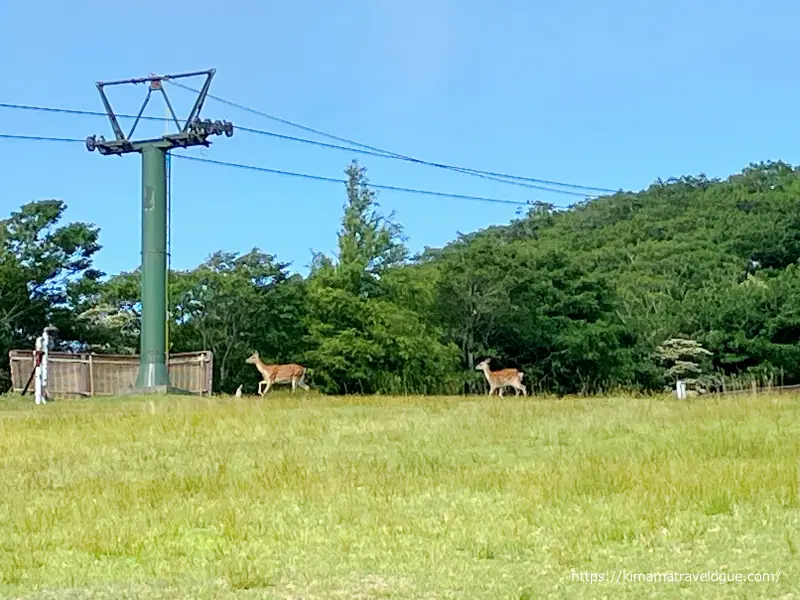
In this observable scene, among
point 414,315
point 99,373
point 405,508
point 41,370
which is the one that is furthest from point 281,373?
point 405,508

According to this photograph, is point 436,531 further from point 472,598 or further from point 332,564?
point 472,598

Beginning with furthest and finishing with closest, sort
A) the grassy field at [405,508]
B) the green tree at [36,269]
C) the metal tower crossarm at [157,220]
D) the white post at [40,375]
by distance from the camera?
the green tree at [36,269], the metal tower crossarm at [157,220], the white post at [40,375], the grassy field at [405,508]

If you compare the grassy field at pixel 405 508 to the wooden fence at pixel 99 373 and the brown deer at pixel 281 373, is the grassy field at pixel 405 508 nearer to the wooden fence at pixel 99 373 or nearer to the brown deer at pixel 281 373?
the wooden fence at pixel 99 373

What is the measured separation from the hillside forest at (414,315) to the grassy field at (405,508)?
60.1ft

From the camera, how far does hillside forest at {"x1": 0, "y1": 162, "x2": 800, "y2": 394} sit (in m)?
35.8

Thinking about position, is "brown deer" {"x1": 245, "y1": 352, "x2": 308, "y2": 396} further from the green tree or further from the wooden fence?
the green tree

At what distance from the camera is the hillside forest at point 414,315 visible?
35.8 metres

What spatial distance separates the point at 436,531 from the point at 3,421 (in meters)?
9.55

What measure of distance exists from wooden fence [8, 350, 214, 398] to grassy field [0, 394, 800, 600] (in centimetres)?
1207

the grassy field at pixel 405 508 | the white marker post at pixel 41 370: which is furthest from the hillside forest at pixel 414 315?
the grassy field at pixel 405 508

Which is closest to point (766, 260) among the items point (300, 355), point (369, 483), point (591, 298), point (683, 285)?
point (683, 285)

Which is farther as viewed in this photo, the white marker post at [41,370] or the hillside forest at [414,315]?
the hillside forest at [414,315]

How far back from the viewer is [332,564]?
5797mm

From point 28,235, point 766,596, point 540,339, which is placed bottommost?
point 766,596
